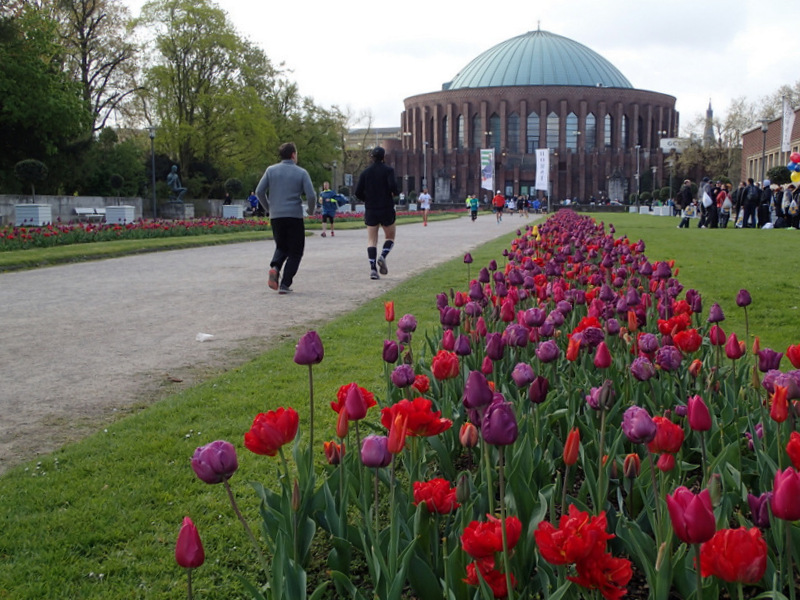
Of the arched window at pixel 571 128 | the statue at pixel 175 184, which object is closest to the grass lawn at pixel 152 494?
the statue at pixel 175 184

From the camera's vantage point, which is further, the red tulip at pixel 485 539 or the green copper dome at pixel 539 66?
the green copper dome at pixel 539 66

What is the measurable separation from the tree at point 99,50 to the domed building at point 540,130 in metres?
55.5

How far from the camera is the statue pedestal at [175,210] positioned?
40844 millimetres

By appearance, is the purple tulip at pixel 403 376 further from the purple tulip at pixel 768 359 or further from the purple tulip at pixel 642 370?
the purple tulip at pixel 768 359

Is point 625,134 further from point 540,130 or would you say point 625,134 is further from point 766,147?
point 766,147

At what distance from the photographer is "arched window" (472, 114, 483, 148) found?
9731 cm

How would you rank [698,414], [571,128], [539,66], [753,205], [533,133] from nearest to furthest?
[698,414]
[753,205]
[571,128]
[533,133]
[539,66]

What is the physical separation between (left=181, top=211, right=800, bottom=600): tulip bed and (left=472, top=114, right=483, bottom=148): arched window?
96.1 meters

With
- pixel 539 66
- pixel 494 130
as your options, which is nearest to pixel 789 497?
pixel 494 130

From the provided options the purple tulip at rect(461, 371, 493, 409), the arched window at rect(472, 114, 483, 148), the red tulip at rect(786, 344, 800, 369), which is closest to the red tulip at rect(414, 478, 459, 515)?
the purple tulip at rect(461, 371, 493, 409)

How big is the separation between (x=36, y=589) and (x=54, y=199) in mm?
33646

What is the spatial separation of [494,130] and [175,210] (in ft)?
204

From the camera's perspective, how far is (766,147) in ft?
192

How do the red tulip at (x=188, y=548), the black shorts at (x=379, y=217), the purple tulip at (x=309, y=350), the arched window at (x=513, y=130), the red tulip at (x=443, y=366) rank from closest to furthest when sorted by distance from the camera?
the red tulip at (x=188, y=548), the purple tulip at (x=309, y=350), the red tulip at (x=443, y=366), the black shorts at (x=379, y=217), the arched window at (x=513, y=130)
